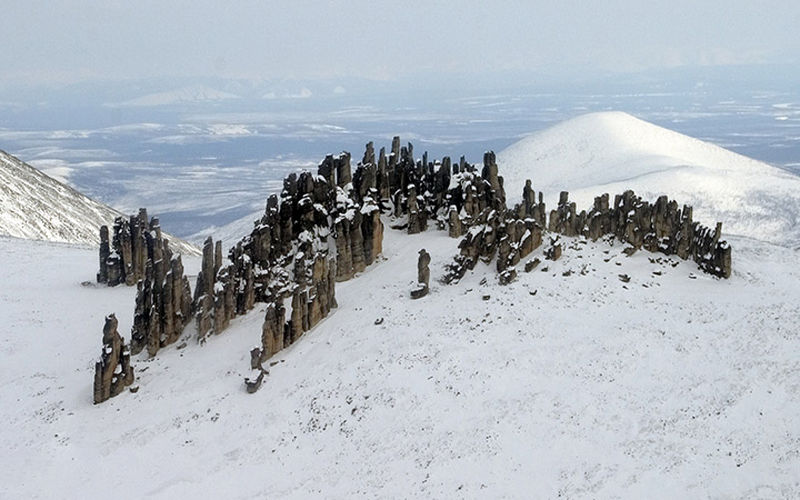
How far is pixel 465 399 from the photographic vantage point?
2622cm

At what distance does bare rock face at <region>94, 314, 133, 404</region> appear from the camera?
30953 millimetres

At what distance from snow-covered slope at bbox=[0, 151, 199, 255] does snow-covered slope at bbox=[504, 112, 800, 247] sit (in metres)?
77.1

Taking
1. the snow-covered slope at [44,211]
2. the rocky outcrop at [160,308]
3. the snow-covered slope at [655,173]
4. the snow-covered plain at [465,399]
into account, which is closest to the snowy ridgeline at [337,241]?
the rocky outcrop at [160,308]

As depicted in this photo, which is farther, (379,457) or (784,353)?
(784,353)

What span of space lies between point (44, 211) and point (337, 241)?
70772mm

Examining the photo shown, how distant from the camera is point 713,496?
2058 centimetres

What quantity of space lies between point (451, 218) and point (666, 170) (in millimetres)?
104079

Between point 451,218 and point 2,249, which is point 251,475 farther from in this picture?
point 2,249

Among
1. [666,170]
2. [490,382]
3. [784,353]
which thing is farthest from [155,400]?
[666,170]

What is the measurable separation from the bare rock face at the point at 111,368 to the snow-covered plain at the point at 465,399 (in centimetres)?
68

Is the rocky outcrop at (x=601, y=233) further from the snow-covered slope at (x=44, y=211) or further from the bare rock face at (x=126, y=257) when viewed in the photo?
the snow-covered slope at (x=44, y=211)

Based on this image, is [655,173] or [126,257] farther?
[655,173]

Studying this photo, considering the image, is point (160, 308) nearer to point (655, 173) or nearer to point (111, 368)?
point (111, 368)

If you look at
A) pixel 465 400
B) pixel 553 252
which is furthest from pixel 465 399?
pixel 553 252
